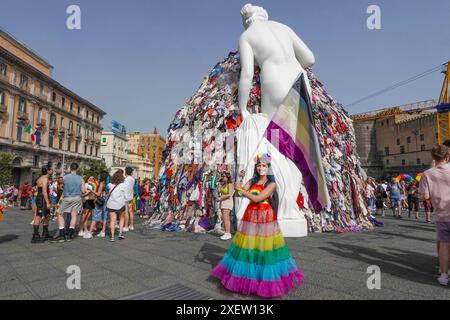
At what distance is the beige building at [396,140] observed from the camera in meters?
45.4

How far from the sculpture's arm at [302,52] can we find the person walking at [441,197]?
4.71m

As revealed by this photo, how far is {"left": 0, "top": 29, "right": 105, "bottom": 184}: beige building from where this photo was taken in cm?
3572

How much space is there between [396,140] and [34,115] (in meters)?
59.8

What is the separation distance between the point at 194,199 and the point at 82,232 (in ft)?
9.87

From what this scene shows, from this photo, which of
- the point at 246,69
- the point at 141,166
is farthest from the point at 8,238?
the point at 141,166

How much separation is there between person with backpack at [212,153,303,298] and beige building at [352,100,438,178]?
1967 inches

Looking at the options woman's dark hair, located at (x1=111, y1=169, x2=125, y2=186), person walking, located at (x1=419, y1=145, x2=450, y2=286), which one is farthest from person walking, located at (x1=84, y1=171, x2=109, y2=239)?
person walking, located at (x1=419, y1=145, x2=450, y2=286)

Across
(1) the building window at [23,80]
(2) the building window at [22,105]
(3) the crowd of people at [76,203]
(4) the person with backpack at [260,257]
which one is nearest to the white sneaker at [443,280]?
(4) the person with backpack at [260,257]

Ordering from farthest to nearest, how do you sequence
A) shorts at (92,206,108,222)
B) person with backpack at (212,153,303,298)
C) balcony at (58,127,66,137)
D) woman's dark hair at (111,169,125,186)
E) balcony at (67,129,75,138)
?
balcony at (67,129,75,138) → balcony at (58,127,66,137) → shorts at (92,206,108,222) → woman's dark hair at (111,169,125,186) → person with backpack at (212,153,303,298)

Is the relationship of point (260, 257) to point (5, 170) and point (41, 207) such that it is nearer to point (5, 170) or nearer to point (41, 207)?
point (41, 207)

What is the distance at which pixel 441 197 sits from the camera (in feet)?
12.3

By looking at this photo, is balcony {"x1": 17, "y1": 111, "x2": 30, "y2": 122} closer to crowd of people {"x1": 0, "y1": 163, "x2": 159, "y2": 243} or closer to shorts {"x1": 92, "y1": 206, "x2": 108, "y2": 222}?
crowd of people {"x1": 0, "y1": 163, "x2": 159, "y2": 243}
